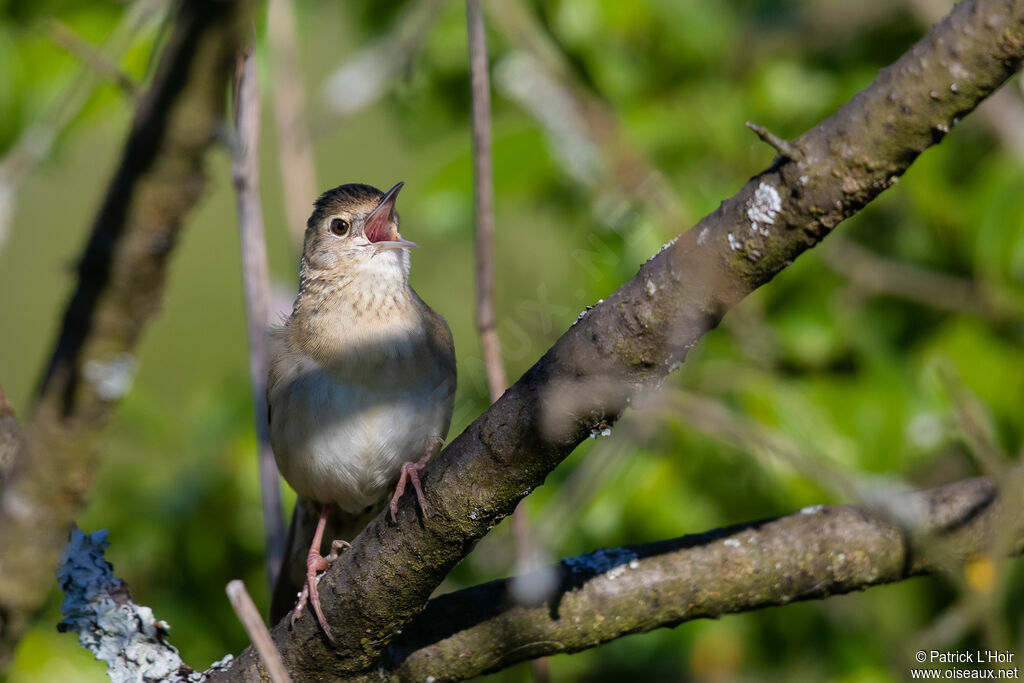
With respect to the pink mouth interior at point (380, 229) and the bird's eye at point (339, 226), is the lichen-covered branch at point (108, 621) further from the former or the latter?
the pink mouth interior at point (380, 229)

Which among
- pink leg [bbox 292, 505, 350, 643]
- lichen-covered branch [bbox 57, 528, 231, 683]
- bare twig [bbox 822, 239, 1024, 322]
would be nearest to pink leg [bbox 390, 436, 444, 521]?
pink leg [bbox 292, 505, 350, 643]

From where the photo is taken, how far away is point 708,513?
11.6 feet

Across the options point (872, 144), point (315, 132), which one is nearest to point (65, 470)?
point (872, 144)

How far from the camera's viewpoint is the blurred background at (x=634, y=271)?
11.3ft

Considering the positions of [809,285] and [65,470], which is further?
[809,285]

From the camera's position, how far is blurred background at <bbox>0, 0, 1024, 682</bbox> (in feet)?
11.3

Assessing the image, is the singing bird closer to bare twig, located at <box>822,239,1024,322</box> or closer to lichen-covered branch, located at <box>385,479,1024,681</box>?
lichen-covered branch, located at <box>385,479,1024,681</box>

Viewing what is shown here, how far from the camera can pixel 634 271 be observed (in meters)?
3.29

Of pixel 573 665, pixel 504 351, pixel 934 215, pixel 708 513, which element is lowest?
pixel 573 665

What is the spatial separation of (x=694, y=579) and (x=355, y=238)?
1814mm

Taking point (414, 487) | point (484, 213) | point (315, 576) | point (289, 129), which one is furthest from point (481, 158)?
point (315, 576)

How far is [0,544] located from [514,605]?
4.45 feet

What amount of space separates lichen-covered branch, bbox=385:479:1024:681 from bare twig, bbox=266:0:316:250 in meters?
1.40

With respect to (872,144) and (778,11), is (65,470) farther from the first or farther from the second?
(778,11)
